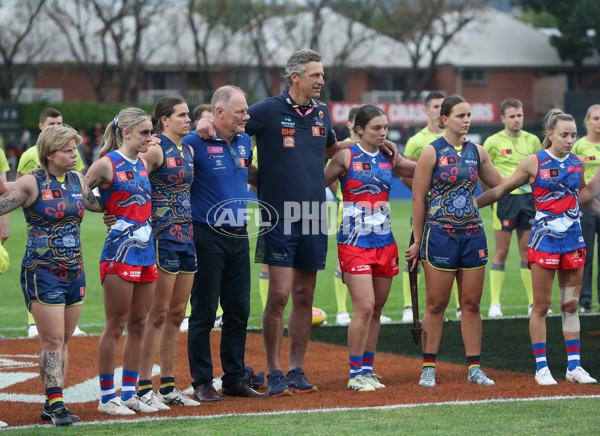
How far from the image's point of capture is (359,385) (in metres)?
7.64

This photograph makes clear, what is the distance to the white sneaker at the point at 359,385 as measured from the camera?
300 inches

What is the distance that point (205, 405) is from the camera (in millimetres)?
7203

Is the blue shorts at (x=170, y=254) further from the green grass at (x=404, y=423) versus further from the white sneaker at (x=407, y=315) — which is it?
the white sneaker at (x=407, y=315)

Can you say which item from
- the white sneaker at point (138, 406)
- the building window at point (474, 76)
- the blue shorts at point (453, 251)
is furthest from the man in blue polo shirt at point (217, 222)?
the building window at point (474, 76)

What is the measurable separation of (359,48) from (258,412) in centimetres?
4824

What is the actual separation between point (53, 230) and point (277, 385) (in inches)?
80.3

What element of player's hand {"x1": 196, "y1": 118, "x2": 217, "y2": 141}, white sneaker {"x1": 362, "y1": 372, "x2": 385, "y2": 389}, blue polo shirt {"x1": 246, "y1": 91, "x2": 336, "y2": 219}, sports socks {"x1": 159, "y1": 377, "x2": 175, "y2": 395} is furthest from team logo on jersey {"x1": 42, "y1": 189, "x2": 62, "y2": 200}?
white sneaker {"x1": 362, "y1": 372, "x2": 385, "y2": 389}

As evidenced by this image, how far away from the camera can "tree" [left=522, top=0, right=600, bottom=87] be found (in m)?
50.9

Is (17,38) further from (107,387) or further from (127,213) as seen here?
(107,387)

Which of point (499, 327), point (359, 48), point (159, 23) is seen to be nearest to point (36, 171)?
point (499, 327)

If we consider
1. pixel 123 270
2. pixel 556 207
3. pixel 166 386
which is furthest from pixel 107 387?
pixel 556 207

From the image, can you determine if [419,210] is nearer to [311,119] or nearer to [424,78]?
[311,119]

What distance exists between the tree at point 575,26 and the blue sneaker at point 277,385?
46.3 meters

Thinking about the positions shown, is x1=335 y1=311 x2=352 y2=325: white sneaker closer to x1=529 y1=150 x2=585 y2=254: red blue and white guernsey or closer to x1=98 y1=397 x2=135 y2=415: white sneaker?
x1=529 y1=150 x2=585 y2=254: red blue and white guernsey
